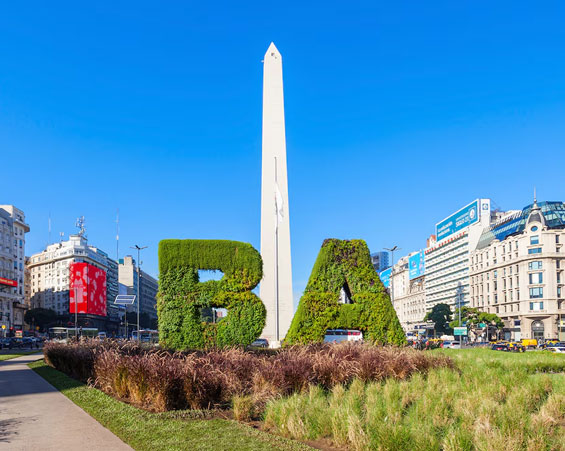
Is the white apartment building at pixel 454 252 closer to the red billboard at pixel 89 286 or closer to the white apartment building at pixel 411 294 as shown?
the white apartment building at pixel 411 294

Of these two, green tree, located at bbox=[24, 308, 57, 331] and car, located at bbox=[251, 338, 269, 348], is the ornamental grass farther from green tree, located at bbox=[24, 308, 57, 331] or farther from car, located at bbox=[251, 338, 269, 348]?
green tree, located at bbox=[24, 308, 57, 331]

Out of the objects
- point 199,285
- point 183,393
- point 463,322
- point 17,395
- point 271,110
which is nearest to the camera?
point 183,393

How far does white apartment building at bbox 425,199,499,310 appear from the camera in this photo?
13525cm

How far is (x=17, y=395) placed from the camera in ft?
51.3

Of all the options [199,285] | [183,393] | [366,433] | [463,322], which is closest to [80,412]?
[183,393]

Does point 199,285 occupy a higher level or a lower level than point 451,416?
higher

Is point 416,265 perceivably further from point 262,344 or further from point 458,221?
point 262,344

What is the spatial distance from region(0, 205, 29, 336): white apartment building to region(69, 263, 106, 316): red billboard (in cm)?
1425

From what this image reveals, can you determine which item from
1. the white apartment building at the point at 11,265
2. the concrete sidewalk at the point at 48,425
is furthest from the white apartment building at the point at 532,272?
the white apartment building at the point at 11,265

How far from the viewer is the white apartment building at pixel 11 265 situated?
102 metres

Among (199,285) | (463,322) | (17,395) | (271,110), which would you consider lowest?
(463,322)

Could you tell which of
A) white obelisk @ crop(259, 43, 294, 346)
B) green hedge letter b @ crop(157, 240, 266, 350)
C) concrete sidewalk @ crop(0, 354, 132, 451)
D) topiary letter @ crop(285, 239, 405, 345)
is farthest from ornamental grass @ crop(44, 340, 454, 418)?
white obelisk @ crop(259, 43, 294, 346)

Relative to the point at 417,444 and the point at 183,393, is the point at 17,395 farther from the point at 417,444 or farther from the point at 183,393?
the point at 417,444

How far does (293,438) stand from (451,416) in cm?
310
